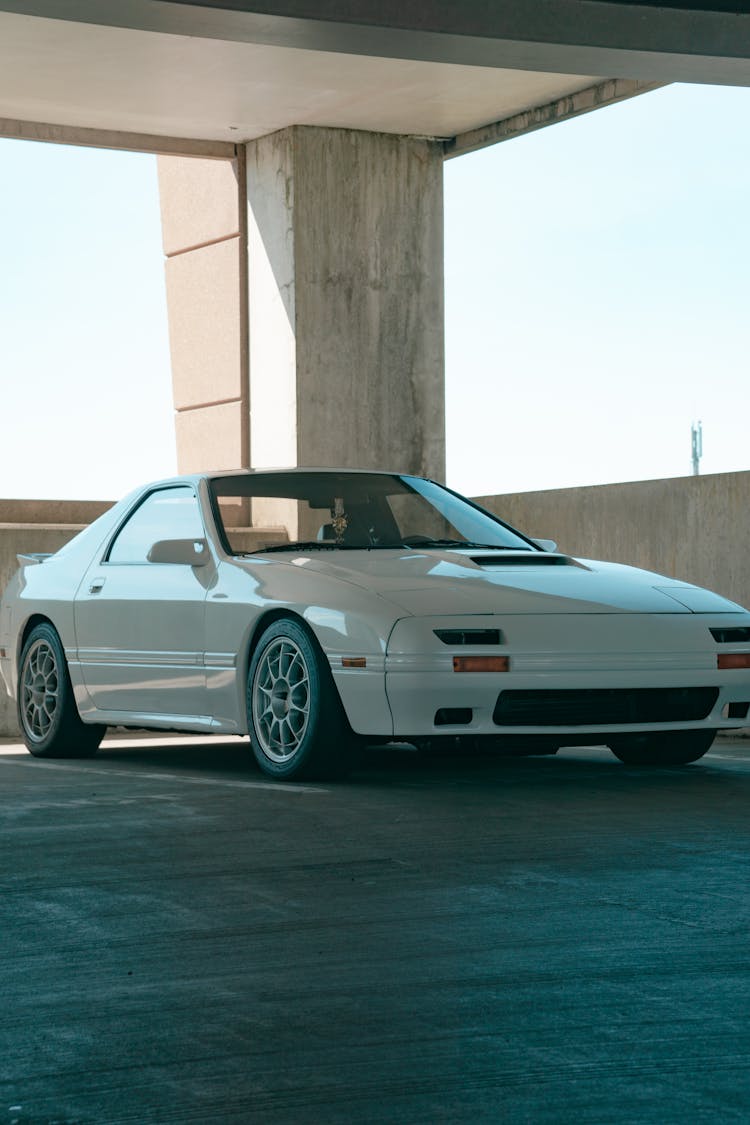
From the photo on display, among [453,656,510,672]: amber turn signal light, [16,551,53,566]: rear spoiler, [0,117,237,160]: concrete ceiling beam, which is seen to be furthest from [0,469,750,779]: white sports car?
[0,117,237,160]: concrete ceiling beam

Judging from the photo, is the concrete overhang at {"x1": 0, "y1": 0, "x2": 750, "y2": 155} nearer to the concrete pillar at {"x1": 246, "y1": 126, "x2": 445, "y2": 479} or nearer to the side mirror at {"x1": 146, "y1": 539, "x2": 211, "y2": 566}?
the concrete pillar at {"x1": 246, "y1": 126, "x2": 445, "y2": 479}

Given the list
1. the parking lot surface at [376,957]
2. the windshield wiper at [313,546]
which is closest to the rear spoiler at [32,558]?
the windshield wiper at [313,546]

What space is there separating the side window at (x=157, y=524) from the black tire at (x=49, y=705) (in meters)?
0.64

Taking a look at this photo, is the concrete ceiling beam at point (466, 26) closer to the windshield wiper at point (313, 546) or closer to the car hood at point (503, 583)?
the windshield wiper at point (313, 546)

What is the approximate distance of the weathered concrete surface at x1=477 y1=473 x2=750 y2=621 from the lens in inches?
401

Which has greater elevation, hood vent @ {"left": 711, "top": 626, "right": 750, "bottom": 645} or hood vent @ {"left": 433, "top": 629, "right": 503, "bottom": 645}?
hood vent @ {"left": 433, "top": 629, "right": 503, "bottom": 645}

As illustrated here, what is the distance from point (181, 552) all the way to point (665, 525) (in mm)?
4007

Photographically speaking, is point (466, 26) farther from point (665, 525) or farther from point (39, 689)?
point (39, 689)

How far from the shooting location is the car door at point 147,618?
762cm

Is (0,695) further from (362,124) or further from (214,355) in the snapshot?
(362,124)

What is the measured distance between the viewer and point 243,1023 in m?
3.24

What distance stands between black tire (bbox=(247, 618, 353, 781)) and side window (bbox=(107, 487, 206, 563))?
108 centimetres

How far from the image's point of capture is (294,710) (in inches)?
270

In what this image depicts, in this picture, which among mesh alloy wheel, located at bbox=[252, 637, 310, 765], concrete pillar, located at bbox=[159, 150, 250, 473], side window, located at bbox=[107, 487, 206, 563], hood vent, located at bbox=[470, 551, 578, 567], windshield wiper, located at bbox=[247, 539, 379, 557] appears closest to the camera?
mesh alloy wheel, located at bbox=[252, 637, 310, 765]
